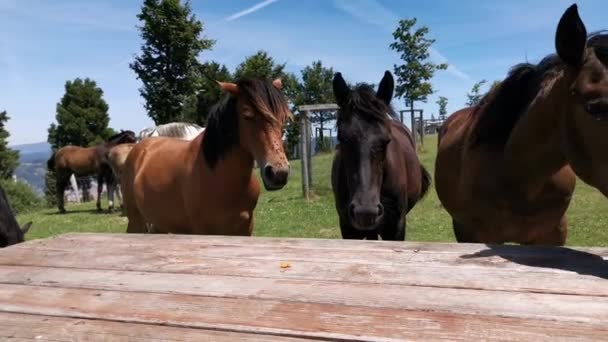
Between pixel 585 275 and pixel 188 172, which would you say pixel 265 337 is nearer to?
pixel 585 275

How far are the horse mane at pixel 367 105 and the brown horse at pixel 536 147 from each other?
0.60m

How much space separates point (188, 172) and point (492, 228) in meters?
2.25

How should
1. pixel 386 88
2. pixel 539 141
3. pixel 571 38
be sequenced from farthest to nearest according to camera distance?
pixel 386 88 → pixel 539 141 → pixel 571 38

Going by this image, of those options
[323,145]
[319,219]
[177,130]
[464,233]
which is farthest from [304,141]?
[464,233]

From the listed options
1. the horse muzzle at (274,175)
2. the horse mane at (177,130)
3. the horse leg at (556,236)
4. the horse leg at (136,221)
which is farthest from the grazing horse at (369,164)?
the horse mane at (177,130)

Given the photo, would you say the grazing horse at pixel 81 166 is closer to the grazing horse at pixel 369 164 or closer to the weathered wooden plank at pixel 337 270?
the grazing horse at pixel 369 164

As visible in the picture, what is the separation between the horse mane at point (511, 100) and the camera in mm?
2576

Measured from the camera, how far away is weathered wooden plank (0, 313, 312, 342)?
1092 millimetres

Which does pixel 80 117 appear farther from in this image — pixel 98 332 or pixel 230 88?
pixel 98 332

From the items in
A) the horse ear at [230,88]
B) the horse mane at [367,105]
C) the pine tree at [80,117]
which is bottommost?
the horse mane at [367,105]

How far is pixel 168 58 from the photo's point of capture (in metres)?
25.5

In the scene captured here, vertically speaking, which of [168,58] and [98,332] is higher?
[168,58]

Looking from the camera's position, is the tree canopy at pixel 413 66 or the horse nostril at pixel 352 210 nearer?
the horse nostril at pixel 352 210

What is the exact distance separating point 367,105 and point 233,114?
1.07 meters
